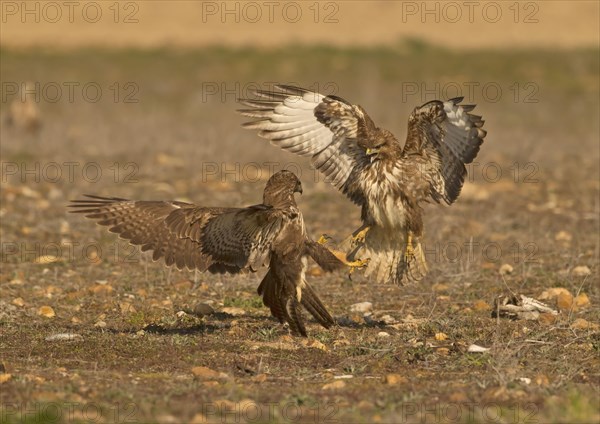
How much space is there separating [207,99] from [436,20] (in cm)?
2217

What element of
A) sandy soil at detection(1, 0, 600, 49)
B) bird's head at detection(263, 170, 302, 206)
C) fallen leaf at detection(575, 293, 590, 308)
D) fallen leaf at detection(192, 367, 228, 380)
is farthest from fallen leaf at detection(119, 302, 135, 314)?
sandy soil at detection(1, 0, 600, 49)

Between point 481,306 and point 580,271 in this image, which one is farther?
point 580,271

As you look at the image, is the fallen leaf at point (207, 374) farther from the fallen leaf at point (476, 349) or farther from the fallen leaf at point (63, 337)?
the fallen leaf at point (476, 349)

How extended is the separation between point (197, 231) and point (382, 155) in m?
1.64

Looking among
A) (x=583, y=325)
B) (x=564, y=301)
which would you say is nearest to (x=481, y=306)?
(x=564, y=301)


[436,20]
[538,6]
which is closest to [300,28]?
[436,20]

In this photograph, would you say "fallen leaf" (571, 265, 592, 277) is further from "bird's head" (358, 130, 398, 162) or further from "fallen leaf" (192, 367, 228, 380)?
"fallen leaf" (192, 367, 228, 380)

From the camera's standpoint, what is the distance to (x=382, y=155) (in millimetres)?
8984

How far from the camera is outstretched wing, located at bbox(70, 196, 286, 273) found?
820 cm

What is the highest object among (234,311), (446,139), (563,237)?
(446,139)

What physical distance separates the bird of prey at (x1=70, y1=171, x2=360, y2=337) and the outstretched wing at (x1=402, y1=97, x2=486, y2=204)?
4.01ft

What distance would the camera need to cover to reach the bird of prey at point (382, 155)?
8.98 meters

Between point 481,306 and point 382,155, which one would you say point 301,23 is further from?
point 382,155

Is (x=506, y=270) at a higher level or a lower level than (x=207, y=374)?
higher
